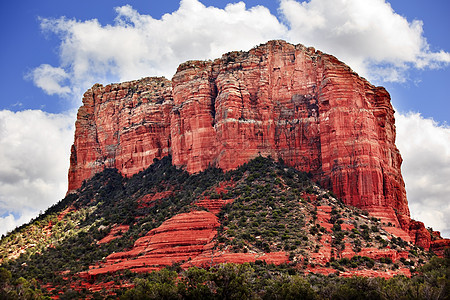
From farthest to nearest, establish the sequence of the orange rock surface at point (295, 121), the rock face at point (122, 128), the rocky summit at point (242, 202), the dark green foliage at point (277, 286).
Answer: the rock face at point (122, 128), the orange rock surface at point (295, 121), the rocky summit at point (242, 202), the dark green foliage at point (277, 286)

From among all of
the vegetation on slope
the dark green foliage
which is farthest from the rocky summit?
the vegetation on slope

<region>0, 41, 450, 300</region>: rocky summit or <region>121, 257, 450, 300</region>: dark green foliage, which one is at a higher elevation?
<region>0, 41, 450, 300</region>: rocky summit

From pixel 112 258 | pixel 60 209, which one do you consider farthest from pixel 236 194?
pixel 60 209

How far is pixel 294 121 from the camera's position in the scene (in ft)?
359

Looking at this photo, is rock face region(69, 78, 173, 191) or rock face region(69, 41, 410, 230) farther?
rock face region(69, 78, 173, 191)

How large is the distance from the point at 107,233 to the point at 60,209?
28926 millimetres

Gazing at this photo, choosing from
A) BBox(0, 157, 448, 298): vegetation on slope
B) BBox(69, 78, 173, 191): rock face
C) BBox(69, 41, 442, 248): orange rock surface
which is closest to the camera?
BBox(0, 157, 448, 298): vegetation on slope

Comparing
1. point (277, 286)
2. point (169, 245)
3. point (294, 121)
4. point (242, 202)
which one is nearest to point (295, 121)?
point (294, 121)

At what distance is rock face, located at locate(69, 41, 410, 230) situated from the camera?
333 feet

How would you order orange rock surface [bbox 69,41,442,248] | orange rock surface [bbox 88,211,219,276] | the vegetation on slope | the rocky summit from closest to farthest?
1. the rocky summit
2. the vegetation on slope
3. orange rock surface [bbox 88,211,219,276]
4. orange rock surface [bbox 69,41,442,248]

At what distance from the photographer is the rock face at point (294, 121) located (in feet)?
333

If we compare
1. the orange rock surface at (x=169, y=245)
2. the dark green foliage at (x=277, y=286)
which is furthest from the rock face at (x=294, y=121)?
the dark green foliage at (x=277, y=286)

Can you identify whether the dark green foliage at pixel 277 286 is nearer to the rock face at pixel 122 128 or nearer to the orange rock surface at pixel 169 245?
the orange rock surface at pixel 169 245

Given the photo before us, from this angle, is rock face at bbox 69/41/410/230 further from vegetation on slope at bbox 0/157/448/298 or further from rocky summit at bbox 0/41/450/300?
vegetation on slope at bbox 0/157/448/298
